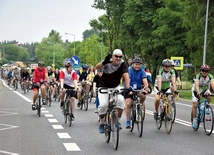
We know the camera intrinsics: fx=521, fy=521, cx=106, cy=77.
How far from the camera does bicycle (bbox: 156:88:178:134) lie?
1207 cm

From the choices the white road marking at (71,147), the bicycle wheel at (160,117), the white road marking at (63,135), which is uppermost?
the bicycle wheel at (160,117)

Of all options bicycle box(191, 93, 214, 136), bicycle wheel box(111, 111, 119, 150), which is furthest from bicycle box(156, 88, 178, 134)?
bicycle wheel box(111, 111, 119, 150)

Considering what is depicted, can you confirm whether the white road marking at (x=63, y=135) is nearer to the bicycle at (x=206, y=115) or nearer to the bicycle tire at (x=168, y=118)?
the bicycle tire at (x=168, y=118)

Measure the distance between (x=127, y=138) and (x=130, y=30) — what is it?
4325 cm

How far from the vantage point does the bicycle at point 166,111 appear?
1207 centimetres

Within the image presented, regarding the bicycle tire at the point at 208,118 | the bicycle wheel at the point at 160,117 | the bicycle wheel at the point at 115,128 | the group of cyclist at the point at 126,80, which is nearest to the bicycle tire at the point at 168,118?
the bicycle wheel at the point at 160,117

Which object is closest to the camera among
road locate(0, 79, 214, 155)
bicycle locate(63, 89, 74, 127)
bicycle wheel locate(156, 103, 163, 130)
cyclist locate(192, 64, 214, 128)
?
road locate(0, 79, 214, 155)

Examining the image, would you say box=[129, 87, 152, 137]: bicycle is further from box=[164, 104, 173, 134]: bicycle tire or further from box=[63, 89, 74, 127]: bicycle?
box=[63, 89, 74, 127]: bicycle

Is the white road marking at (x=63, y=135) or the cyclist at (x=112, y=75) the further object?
the white road marking at (x=63, y=135)

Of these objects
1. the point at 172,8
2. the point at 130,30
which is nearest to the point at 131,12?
the point at 130,30

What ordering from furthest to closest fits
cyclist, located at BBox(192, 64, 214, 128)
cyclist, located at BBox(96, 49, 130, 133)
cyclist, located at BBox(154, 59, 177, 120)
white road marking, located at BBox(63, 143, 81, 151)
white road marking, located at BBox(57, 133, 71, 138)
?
cyclist, located at BBox(154, 59, 177, 120) → cyclist, located at BBox(192, 64, 214, 128) → white road marking, located at BBox(57, 133, 71, 138) → cyclist, located at BBox(96, 49, 130, 133) → white road marking, located at BBox(63, 143, 81, 151)

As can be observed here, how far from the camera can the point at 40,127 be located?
13008 millimetres

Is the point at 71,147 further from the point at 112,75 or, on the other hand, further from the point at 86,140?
the point at 112,75

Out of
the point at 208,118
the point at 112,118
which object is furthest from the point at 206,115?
Answer: the point at 112,118
